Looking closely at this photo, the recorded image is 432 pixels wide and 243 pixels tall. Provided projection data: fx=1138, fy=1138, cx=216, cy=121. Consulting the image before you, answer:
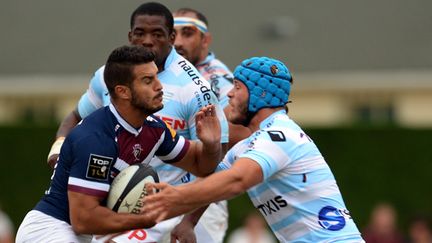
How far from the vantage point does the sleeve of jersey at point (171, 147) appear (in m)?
7.99

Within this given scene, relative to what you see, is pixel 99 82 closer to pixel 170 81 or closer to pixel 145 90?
pixel 170 81

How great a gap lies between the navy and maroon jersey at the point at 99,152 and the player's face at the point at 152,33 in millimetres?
850

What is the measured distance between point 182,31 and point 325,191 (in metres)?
3.26

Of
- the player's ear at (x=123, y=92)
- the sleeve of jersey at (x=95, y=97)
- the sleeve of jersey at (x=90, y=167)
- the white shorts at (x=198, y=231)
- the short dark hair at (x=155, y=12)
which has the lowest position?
the white shorts at (x=198, y=231)

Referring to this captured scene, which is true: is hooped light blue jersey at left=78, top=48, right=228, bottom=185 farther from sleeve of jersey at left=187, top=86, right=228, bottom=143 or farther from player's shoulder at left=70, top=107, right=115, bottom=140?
player's shoulder at left=70, top=107, right=115, bottom=140

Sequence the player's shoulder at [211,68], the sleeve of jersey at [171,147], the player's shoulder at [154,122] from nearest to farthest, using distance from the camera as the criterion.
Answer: the player's shoulder at [154,122] < the sleeve of jersey at [171,147] < the player's shoulder at [211,68]

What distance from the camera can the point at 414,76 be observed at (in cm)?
2798

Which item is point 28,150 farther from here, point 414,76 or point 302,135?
point 302,135

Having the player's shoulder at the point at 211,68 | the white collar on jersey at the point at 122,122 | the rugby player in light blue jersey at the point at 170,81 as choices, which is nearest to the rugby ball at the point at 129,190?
the white collar on jersey at the point at 122,122

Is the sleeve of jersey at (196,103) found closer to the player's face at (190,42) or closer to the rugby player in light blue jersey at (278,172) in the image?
the rugby player in light blue jersey at (278,172)

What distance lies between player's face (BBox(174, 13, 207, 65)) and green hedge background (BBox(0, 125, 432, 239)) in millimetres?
9005

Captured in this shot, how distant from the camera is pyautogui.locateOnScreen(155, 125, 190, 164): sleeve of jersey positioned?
7.99 metres

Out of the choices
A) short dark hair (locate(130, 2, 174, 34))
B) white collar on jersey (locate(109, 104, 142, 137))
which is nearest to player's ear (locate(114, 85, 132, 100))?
white collar on jersey (locate(109, 104, 142, 137))

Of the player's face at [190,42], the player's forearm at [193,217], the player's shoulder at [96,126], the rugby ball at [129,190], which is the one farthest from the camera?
the player's face at [190,42]
